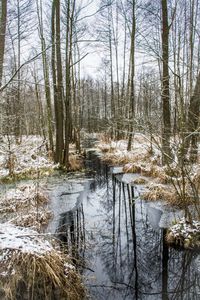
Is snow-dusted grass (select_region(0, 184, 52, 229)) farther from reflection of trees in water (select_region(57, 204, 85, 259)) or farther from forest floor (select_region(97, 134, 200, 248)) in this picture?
forest floor (select_region(97, 134, 200, 248))

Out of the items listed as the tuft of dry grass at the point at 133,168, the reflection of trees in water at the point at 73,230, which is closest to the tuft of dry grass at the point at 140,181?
the tuft of dry grass at the point at 133,168

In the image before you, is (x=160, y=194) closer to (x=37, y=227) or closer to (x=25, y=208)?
(x=25, y=208)

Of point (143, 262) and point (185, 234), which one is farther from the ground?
point (185, 234)

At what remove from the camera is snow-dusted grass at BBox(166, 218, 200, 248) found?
5129 mm

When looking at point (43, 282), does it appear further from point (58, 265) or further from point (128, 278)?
point (128, 278)

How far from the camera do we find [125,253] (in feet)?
16.8

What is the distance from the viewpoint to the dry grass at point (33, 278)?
320 cm

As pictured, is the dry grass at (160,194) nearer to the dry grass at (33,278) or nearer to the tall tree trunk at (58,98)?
the dry grass at (33,278)

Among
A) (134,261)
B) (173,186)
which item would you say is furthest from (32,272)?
(173,186)

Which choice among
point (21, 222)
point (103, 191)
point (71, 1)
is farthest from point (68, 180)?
point (71, 1)

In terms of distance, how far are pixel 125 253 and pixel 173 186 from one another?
9.22 ft

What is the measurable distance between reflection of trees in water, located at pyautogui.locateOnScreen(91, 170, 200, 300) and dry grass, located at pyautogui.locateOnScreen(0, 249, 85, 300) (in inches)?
37.3

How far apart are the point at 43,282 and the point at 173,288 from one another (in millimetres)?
1880

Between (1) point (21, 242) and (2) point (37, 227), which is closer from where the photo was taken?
(1) point (21, 242)
